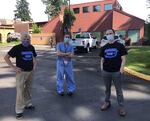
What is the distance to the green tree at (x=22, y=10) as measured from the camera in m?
117

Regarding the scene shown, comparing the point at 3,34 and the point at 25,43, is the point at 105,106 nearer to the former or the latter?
the point at 25,43

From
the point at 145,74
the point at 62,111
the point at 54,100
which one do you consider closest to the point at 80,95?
the point at 54,100

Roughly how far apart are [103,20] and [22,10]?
72750 millimetres

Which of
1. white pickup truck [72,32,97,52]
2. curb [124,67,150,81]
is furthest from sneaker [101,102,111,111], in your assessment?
white pickup truck [72,32,97,52]

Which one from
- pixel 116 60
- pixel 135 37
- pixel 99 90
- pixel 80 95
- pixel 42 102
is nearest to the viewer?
A: pixel 116 60

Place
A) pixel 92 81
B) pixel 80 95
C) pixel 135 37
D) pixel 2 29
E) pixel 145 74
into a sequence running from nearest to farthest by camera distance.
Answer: pixel 80 95 → pixel 92 81 → pixel 145 74 → pixel 135 37 → pixel 2 29

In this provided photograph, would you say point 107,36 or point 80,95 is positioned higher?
point 107,36

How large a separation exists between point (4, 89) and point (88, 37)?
69.6ft

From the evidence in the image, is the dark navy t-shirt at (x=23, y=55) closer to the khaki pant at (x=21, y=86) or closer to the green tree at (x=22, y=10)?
the khaki pant at (x=21, y=86)

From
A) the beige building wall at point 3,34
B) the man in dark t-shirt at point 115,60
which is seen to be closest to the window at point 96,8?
the beige building wall at point 3,34

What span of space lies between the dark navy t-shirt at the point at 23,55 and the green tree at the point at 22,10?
111625 mm

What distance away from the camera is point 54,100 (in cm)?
887

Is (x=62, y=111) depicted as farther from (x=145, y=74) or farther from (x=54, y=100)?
(x=145, y=74)

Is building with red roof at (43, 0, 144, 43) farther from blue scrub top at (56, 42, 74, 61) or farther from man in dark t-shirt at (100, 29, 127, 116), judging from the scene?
man in dark t-shirt at (100, 29, 127, 116)
